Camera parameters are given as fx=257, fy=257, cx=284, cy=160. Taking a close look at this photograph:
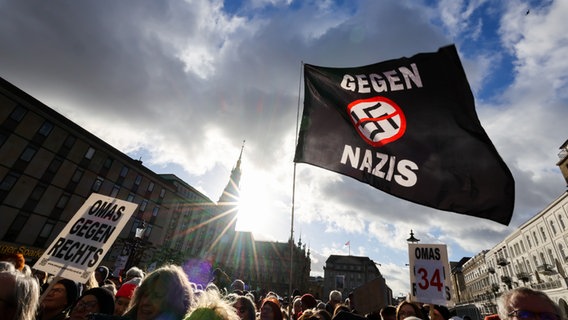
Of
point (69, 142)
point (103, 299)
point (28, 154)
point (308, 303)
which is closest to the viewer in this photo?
point (103, 299)

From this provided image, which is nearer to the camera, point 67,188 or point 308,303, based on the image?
point 308,303

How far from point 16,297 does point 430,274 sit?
207 inches

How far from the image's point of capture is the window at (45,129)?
28.2 m

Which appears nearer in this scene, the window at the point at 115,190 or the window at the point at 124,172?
the window at the point at 115,190

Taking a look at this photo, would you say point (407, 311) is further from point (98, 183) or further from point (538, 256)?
point (538, 256)

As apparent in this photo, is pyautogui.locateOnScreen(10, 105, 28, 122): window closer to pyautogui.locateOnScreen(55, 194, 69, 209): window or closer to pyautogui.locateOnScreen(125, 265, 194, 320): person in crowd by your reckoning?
pyautogui.locateOnScreen(55, 194, 69, 209): window

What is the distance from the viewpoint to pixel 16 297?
211 centimetres

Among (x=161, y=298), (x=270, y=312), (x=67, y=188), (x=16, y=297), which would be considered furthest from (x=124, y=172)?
(x=161, y=298)

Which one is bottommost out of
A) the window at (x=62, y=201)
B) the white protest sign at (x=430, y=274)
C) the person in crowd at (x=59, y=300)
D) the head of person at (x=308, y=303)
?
the person in crowd at (x=59, y=300)

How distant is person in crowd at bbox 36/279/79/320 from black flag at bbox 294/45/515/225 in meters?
4.14

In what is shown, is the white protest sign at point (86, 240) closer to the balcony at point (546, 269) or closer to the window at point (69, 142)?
the window at point (69, 142)

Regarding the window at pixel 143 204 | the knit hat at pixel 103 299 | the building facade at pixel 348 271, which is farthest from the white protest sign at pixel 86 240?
the building facade at pixel 348 271

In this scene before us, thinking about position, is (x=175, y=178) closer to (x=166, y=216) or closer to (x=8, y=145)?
(x=166, y=216)

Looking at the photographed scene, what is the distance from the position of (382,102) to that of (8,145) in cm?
3590
